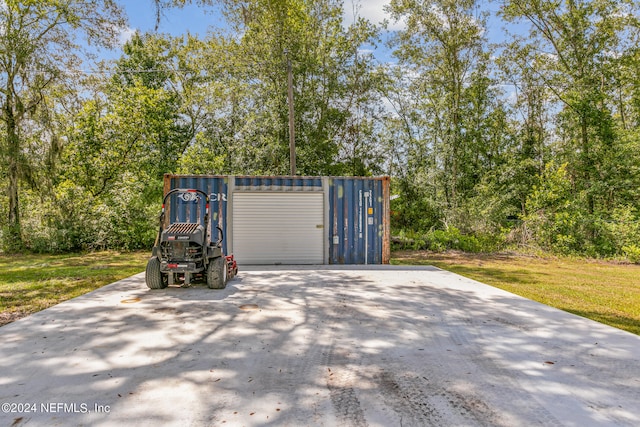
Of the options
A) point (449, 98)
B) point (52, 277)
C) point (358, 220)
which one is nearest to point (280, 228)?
point (358, 220)

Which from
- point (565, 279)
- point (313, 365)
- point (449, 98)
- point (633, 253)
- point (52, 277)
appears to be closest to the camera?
point (313, 365)

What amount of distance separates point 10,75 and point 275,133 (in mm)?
9006

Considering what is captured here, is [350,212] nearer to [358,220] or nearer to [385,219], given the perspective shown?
[358,220]

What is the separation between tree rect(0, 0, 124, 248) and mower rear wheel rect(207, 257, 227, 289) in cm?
927

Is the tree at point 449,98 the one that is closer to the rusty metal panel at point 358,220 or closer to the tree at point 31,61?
the rusty metal panel at point 358,220

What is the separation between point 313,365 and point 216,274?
313 centimetres

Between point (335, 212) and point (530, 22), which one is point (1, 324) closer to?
point (335, 212)

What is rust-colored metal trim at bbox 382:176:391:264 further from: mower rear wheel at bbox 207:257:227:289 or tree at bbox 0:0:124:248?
tree at bbox 0:0:124:248

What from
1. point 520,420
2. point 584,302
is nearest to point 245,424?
point 520,420

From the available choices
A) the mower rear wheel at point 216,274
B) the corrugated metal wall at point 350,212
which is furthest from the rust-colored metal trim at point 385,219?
the mower rear wheel at point 216,274

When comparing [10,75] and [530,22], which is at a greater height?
[530,22]

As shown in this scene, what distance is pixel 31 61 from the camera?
11.0 metres

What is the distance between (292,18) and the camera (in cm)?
1420

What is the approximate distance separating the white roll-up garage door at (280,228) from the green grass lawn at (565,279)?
2.79 metres
